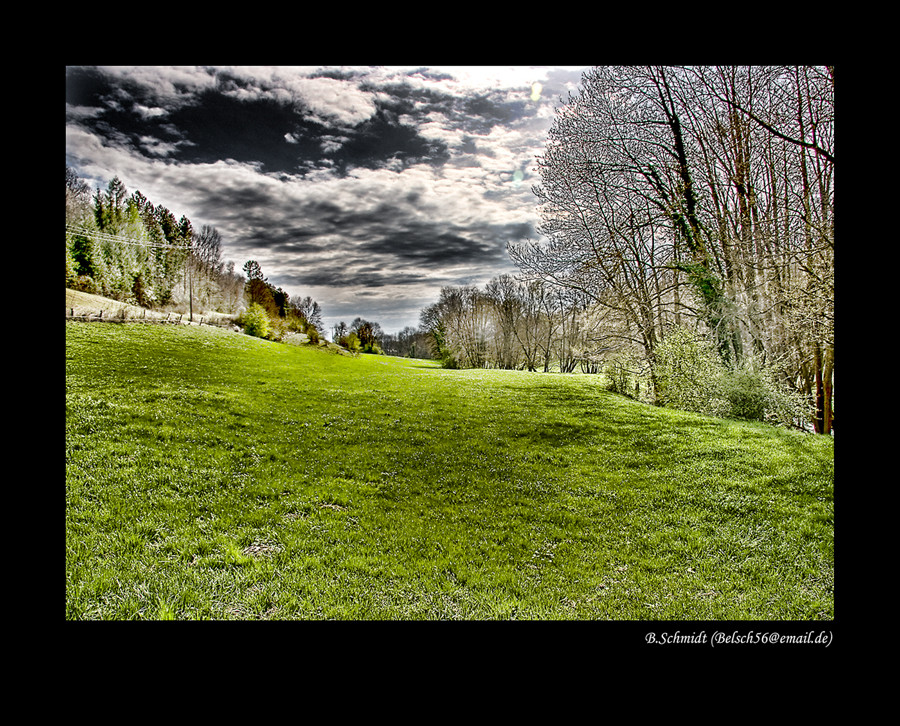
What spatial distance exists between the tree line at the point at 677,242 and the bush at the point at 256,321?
6.82 feet

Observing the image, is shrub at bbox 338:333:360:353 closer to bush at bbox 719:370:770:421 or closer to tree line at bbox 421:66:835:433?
tree line at bbox 421:66:835:433

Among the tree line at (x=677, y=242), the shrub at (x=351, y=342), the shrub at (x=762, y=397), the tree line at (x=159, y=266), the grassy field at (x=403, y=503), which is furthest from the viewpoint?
the shrub at (x=351, y=342)

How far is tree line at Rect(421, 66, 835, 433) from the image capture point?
4188mm

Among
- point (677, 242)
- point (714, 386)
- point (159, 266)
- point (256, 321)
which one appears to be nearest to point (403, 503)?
point (256, 321)

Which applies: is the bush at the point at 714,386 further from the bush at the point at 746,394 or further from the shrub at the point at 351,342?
the shrub at the point at 351,342

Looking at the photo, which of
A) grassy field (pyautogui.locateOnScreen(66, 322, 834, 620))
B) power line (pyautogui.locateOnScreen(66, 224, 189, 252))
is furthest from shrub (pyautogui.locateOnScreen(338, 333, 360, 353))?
power line (pyautogui.locateOnScreen(66, 224, 189, 252))

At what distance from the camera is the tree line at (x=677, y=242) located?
13.7 ft

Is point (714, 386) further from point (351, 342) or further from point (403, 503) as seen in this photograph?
point (351, 342)

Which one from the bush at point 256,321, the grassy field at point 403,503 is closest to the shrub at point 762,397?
the grassy field at point 403,503

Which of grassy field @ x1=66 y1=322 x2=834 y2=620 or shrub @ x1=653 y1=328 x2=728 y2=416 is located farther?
shrub @ x1=653 y1=328 x2=728 y2=416

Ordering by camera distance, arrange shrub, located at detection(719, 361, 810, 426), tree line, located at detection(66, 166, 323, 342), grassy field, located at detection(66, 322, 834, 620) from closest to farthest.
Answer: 1. grassy field, located at detection(66, 322, 834, 620)
2. tree line, located at detection(66, 166, 323, 342)
3. shrub, located at detection(719, 361, 810, 426)

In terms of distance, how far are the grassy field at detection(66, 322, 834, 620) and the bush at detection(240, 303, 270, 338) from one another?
Answer: 0.66ft
